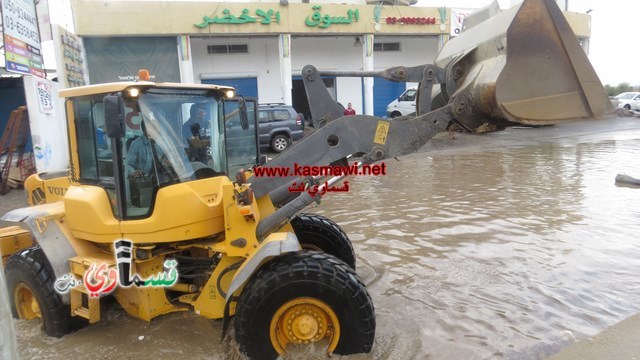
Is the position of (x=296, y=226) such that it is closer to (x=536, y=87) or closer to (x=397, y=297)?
(x=397, y=297)

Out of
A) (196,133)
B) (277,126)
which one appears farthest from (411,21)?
(196,133)

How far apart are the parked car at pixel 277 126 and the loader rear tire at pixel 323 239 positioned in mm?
10878

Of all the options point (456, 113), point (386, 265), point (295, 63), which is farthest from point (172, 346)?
point (295, 63)

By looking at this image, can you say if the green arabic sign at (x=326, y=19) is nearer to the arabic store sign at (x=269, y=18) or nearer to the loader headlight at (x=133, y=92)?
the arabic store sign at (x=269, y=18)

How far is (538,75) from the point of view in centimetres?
297

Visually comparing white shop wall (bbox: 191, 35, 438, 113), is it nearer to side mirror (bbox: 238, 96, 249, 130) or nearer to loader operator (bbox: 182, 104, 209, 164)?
side mirror (bbox: 238, 96, 249, 130)

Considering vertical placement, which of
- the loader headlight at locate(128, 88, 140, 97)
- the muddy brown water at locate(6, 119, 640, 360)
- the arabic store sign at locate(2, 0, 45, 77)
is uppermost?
the arabic store sign at locate(2, 0, 45, 77)

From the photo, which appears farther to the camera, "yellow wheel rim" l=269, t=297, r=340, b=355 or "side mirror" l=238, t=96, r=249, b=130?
"side mirror" l=238, t=96, r=249, b=130

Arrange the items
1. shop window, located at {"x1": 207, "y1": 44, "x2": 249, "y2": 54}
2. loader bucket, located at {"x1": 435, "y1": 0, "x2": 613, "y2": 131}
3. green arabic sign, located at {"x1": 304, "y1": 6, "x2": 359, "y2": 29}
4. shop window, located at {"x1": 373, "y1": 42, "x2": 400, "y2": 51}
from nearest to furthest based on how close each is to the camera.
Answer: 1. loader bucket, located at {"x1": 435, "y1": 0, "x2": 613, "y2": 131}
2. green arabic sign, located at {"x1": 304, "y1": 6, "x2": 359, "y2": 29}
3. shop window, located at {"x1": 207, "y1": 44, "x2": 249, "y2": 54}
4. shop window, located at {"x1": 373, "y1": 42, "x2": 400, "y2": 51}

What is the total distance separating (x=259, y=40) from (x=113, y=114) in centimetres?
1793

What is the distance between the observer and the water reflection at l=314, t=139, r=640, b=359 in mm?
3604

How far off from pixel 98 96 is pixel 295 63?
17857mm

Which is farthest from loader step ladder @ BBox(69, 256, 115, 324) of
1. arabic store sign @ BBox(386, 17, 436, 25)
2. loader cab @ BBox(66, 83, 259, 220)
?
arabic store sign @ BBox(386, 17, 436, 25)

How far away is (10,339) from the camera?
1859 mm
